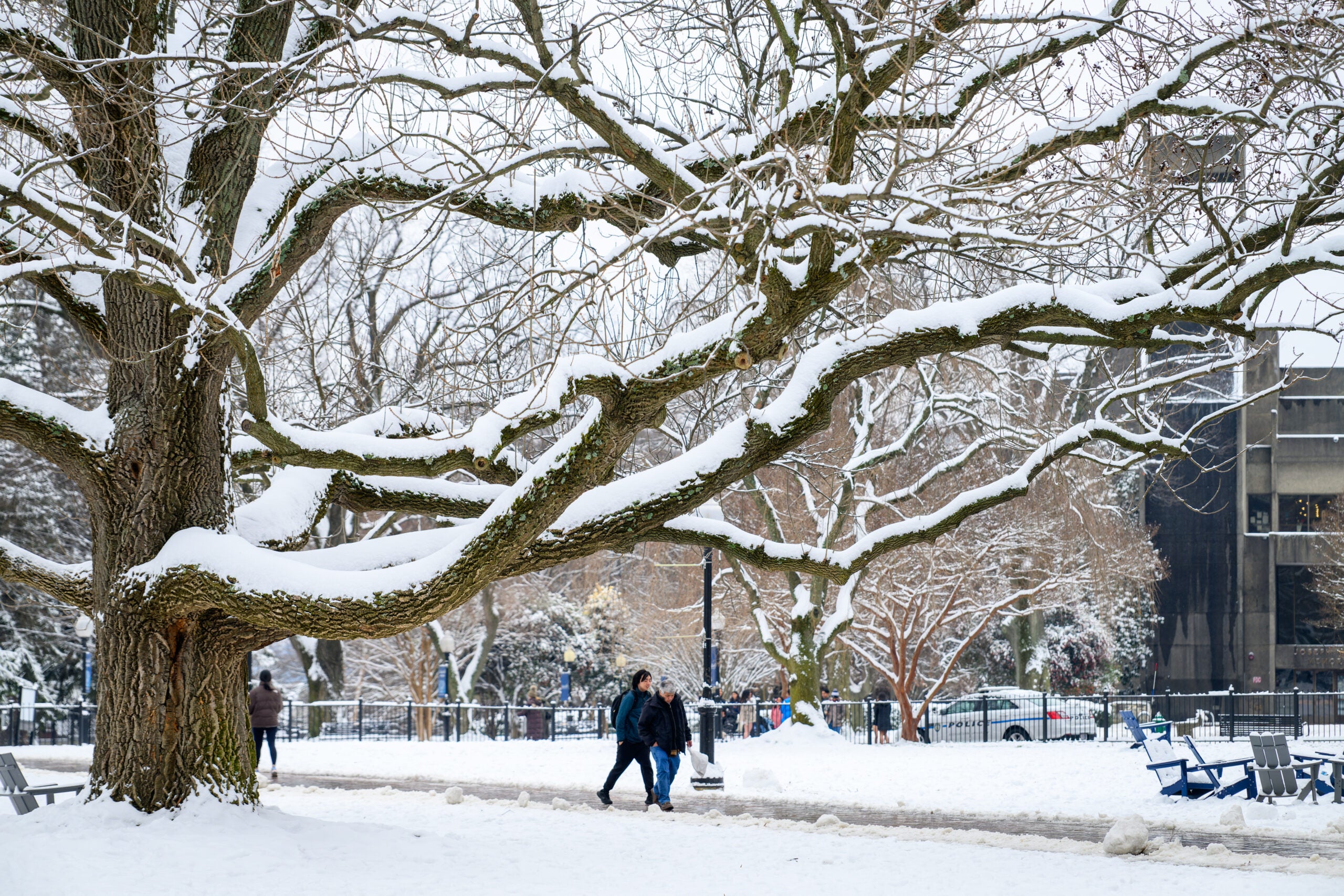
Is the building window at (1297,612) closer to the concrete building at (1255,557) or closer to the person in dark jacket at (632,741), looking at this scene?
the concrete building at (1255,557)

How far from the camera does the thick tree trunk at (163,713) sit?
935 cm

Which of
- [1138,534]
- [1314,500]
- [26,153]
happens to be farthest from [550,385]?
[1314,500]

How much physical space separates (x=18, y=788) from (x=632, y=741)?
6131 mm

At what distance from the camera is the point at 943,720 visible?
2825cm

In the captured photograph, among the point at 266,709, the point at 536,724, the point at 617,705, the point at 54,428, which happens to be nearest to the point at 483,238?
the point at 54,428

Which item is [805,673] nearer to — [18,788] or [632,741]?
[632,741]

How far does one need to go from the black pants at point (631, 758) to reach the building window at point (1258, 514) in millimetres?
39893

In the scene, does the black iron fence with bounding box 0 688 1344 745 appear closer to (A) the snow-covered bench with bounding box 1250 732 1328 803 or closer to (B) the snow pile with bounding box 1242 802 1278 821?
(A) the snow-covered bench with bounding box 1250 732 1328 803

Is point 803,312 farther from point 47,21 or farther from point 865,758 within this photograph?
point 865,758

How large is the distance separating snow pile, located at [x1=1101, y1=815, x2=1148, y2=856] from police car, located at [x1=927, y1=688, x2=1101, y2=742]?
17.7 meters

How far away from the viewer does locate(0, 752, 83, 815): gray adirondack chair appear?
35.8 ft


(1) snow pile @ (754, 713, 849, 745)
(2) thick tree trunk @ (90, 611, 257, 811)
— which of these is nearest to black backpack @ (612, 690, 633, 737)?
(2) thick tree trunk @ (90, 611, 257, 811)

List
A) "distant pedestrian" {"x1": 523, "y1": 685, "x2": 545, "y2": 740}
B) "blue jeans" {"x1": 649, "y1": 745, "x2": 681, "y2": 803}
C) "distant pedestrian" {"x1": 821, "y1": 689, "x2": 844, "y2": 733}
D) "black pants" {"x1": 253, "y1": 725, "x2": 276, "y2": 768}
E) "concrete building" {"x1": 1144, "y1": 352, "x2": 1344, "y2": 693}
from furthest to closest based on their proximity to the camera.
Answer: "concrete building" {"x1": 1144, "y1": 352, "x2": 1344, "y2": 693} < "distant pedestrian" {"x1": 523, "y1": 685, "x2": 545, "y2": 740} < "distant pedestrian" {"x1": 821, "y1": 689, "x2": 844, "y2": 733} < "black pants" {"x1": 253, "y1": 725, "x2": 276, "y2": 768} < "blue jeans" {"x1": 649, "y1": 745, "x2": 681, "y2": 803}

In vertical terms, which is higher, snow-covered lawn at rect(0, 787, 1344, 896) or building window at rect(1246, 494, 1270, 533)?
building window at rect(1246, 494, 1270, 533)
